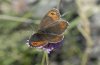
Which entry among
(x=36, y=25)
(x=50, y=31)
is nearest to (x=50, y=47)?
(x=50, y=31)

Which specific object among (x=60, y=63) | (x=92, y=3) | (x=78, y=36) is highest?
(x=92, y=3)

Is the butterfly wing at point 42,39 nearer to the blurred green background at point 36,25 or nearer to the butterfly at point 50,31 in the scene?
the butterfly at point 50,31

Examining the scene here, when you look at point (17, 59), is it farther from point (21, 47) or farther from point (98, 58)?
point (98, 58)

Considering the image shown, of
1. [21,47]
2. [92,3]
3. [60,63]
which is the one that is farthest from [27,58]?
[92,3]

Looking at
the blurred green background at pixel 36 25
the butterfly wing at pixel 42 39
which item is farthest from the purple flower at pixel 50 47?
the blurred green background at pixel 36 25

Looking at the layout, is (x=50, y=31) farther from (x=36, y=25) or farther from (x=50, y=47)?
(x=36, y=25)

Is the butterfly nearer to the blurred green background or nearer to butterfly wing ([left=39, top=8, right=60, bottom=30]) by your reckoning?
butterfly wing ([left=39, top=8, right=60, bottom=30])
